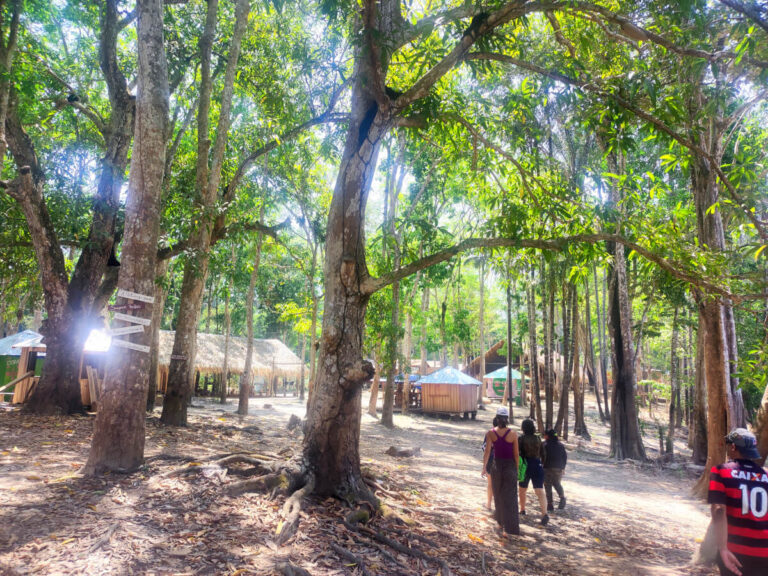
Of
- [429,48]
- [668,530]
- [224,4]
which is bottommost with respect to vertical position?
[668,530]

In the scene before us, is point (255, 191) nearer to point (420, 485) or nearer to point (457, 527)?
point (420, 485)

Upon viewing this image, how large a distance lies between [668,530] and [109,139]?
13.2 metres

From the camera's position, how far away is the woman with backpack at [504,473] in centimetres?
637

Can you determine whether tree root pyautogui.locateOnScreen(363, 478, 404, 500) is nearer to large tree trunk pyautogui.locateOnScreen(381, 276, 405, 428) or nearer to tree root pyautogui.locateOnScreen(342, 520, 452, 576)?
tree root pyautogui.locateOnScreen(342, 520, 452, 576)

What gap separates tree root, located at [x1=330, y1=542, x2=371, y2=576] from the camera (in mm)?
4062

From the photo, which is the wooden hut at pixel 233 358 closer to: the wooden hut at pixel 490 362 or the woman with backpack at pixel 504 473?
the wooden hut at pixel 490 362

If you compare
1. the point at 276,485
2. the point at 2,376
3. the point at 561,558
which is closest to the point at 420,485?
the point at 561,558

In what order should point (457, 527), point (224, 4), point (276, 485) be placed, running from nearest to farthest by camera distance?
1. point (276, 485)
2. point (457, 527)
3. point (224, 4)

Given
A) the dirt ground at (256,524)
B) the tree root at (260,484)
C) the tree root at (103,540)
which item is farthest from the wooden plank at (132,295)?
the tree root at (103,540)

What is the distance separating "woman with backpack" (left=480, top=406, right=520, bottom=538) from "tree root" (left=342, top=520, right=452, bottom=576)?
2003 mm

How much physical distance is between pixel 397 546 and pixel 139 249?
4367 millimetres

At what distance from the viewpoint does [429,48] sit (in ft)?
18.6

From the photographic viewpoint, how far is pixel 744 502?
3.87 m

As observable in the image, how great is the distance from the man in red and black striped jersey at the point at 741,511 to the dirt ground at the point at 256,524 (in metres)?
1.91
